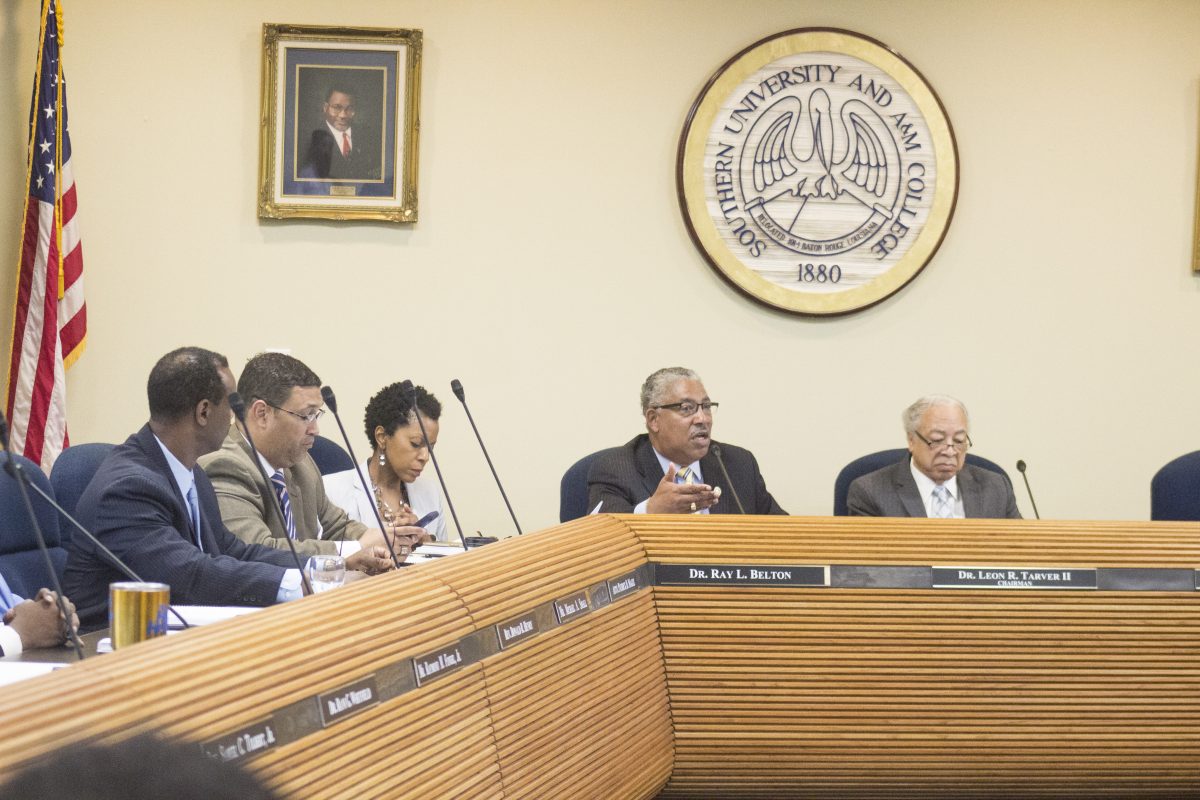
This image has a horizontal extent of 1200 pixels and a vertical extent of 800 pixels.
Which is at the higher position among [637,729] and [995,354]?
[995,354]

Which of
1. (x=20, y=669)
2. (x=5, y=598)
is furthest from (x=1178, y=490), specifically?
(x=20, y=669)

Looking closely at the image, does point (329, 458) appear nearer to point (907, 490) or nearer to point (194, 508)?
point (194, 508)

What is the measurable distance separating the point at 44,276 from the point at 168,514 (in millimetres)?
2188

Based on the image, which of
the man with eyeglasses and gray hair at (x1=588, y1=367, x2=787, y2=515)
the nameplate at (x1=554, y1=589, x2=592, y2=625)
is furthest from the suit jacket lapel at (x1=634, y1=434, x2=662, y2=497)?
the nameplate at (x1=554, y1=589, x2=592, y2=625)

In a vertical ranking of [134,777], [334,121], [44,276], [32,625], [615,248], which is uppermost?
[334,121]

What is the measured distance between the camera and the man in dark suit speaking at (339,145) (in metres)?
4.91

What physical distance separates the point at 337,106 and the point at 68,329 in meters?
1.30

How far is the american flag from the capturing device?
15.1 ft

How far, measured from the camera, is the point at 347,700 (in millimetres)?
1312

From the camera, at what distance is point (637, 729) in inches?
85.5

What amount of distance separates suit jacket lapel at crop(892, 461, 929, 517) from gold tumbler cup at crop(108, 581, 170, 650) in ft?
9.14

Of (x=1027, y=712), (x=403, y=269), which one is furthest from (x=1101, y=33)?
(x=1027, y=712)

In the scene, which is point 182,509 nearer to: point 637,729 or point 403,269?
point 637,729

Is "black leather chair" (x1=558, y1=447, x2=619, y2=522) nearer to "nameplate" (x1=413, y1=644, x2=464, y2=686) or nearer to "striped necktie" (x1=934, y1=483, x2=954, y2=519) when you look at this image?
"striped necktie" (x1=934, y1=483, x2=954, y2=519)
